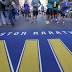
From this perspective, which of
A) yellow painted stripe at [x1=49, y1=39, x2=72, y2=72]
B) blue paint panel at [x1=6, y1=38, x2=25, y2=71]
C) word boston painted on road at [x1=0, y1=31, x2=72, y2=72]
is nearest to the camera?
word boston painted on road at [x1=0, y1=31, x2=72, y2=72]

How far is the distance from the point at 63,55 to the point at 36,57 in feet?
2.79

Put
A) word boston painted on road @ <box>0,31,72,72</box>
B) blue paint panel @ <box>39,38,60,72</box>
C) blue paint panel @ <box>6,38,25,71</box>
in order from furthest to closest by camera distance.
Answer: blue paint panel @ <box>6,38,25,71</box> < word boston painted on road @ <box>0,31,72,72</box> < blue paint panel @ <box>39,38,60,72</box>

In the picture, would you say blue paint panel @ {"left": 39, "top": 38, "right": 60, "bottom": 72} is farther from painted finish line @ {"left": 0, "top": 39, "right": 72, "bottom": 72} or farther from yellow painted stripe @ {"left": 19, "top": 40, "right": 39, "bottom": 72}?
yellow painted stripe @ {"left": 19, "top": 40, "right": 39, "bottom": 72}

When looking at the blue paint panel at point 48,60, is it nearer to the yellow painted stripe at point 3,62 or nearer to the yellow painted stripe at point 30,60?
the yellow painted stripe at point 30,60

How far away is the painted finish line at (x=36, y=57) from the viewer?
21.8 ft

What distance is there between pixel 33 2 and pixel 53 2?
1465mm

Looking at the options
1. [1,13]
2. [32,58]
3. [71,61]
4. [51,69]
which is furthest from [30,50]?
[1,13]

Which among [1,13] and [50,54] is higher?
[50,54]

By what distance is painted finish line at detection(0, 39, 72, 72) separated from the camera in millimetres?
6652

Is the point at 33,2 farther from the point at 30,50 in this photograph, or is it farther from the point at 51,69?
the point at 51,69

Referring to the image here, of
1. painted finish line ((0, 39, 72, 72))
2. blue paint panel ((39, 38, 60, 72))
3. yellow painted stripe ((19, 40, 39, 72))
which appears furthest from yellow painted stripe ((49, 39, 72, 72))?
yellow painted stripe ((19, 40, 39, 72))

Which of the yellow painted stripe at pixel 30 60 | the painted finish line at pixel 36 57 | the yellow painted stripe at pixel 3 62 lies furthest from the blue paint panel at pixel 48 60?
the yellow painted stripe at pixel 3 62

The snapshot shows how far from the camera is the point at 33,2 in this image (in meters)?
20.5

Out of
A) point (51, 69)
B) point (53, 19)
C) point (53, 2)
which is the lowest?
point (53, 19)
